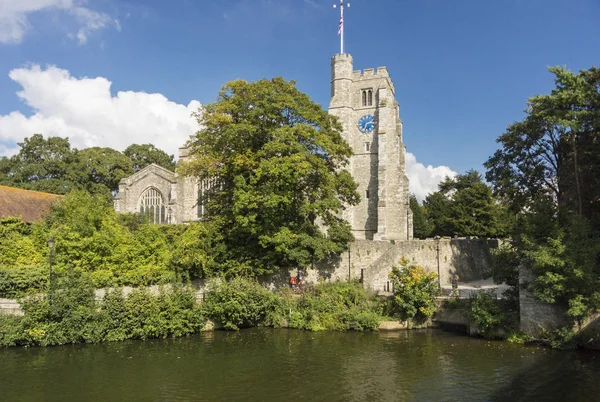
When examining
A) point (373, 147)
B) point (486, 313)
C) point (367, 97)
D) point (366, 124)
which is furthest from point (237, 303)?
point (367, 97)

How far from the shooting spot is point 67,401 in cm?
1168

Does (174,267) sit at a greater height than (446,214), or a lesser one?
lesser

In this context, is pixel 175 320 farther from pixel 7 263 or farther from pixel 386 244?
pixel 386 244

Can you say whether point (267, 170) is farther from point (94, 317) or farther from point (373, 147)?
point (373, 147)

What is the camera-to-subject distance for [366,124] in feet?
133

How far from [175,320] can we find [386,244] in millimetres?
12982

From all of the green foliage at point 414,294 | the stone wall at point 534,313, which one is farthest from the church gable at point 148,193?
the stone wall at point 534,313

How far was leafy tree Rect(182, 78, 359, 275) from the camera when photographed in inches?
836

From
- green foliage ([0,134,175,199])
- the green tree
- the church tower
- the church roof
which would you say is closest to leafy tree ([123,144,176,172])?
the green tree

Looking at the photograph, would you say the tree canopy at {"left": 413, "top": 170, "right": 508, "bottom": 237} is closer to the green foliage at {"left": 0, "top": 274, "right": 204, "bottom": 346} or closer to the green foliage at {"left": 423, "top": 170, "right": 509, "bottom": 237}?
the green foliage at {"left": 423, "top": 170, "right": 509, "bottom": 237}

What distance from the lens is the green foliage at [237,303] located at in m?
20.3

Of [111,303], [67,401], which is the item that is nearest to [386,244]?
[111,303]

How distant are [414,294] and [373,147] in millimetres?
21840

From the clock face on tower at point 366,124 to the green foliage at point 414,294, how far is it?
21937mm
